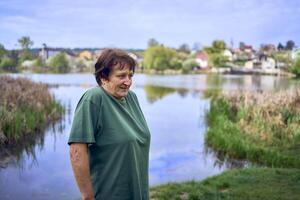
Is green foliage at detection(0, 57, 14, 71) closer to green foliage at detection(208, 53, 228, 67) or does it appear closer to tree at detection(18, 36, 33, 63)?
tree at detection(18, 36, 33, 63)

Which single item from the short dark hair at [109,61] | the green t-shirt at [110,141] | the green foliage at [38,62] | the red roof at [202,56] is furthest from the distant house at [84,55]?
the green t-shirt at [110,141]

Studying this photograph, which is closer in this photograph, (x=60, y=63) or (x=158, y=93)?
(x=158, y=93)

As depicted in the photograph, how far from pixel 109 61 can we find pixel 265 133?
784 centimetres

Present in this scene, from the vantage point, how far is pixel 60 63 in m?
67.9

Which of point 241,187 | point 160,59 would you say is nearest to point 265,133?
point 241,187

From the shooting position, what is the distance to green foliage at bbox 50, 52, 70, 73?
6700 centimetres

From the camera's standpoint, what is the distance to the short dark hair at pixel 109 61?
7.18ft

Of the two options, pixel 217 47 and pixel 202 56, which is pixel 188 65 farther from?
pixel 202 56

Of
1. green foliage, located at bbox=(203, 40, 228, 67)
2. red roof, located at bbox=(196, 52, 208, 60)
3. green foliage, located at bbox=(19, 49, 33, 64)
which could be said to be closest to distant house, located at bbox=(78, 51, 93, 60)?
green foliage, located at bbox=(19, 49, 33, 64)

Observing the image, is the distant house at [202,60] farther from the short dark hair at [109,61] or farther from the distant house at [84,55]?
the short dark hair at [109,61]

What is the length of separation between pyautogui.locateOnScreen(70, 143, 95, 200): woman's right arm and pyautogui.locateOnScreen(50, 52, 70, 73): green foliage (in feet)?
219

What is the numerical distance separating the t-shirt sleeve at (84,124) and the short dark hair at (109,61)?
241 mm

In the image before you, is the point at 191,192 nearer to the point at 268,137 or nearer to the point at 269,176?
the point at 269,176

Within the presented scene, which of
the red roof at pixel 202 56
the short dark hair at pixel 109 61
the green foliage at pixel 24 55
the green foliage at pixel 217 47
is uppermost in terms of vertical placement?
the green foliage at pixel 217 47
